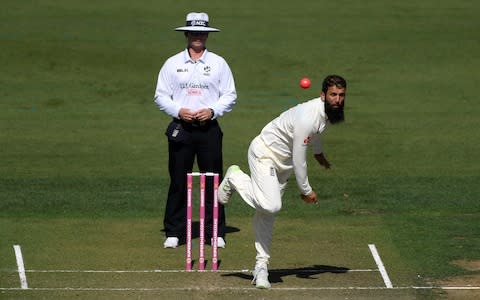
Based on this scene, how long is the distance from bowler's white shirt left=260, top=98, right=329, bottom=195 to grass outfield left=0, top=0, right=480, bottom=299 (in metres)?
1.16

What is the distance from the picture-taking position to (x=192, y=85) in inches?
514

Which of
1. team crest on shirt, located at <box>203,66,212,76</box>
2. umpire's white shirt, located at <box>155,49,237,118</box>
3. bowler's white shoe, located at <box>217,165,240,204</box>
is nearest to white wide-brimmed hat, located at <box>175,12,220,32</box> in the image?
umpire's white shirt, located at <box>155,49,237,118</box>

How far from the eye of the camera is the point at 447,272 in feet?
39.3

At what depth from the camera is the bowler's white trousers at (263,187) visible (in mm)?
11336

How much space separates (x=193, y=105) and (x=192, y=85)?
0.21 metres

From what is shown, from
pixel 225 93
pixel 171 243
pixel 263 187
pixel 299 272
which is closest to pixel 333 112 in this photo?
pixel 263 187

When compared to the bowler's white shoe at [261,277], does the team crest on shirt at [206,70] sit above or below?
above

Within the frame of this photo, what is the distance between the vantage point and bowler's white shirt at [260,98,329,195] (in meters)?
11.1

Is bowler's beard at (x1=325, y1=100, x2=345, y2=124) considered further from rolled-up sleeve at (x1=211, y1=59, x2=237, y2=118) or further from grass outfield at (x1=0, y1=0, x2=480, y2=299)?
rolled-up sleeve at (x1=211, y1=59, x2=237, y2=118)

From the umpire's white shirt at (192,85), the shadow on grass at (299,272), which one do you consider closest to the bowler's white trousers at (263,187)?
the shadow on grass at (299,272)

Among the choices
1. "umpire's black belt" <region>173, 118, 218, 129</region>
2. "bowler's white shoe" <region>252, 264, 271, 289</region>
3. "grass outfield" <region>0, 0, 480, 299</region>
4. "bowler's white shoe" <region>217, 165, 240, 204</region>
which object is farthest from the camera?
"umpire's black belt" <region>173, 118, 218, 129</region>

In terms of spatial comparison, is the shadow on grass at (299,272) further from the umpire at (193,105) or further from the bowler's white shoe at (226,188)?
the umpire at (193,105)

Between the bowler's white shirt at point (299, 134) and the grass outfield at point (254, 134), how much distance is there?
45.6 inches

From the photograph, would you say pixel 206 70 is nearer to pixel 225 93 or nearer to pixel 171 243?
pixel 225 93
